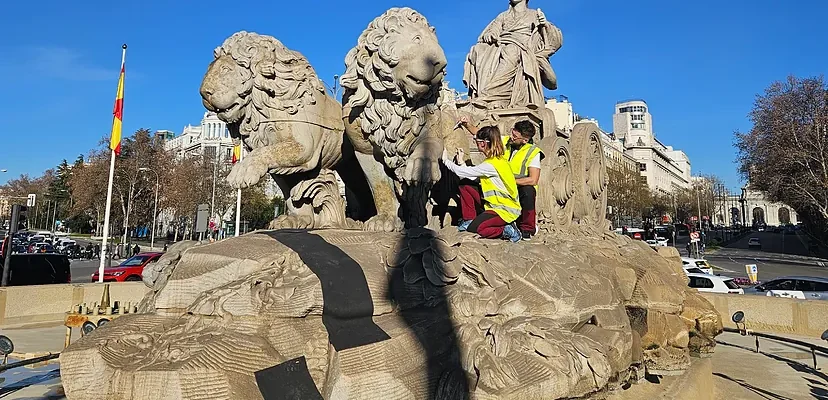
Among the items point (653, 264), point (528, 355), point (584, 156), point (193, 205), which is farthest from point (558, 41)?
point (193, 205)

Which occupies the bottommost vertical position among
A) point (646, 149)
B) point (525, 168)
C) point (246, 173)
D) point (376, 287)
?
point (376, 287)

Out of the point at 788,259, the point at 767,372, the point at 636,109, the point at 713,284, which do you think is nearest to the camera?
the point at 767,372

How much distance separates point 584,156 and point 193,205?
32134 millimetres

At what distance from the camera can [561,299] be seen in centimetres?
343

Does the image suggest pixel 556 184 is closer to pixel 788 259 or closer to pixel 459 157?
pixel 459 157

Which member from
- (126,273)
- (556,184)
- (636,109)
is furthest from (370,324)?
(636,109)

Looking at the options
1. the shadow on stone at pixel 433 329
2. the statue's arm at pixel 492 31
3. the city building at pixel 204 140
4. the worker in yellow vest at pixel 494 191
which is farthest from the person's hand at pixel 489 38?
the city building at pixel 204 140

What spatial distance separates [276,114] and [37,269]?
11.8 metres

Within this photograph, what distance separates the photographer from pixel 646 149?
9200 cm

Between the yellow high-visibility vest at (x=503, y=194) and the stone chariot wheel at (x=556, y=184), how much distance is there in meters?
1.38

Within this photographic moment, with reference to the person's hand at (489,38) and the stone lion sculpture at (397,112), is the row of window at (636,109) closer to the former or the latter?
the person's hand at (489,38)

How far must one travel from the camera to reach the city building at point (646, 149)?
91.9 m

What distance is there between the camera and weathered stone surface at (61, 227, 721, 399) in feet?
7.73

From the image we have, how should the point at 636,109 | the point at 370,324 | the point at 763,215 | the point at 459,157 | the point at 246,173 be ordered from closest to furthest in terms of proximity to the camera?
1. the point at 370,324
2. the point at 246,173
3. the point at 459,157
4. the point at 763,215
5. the point at 636,109
